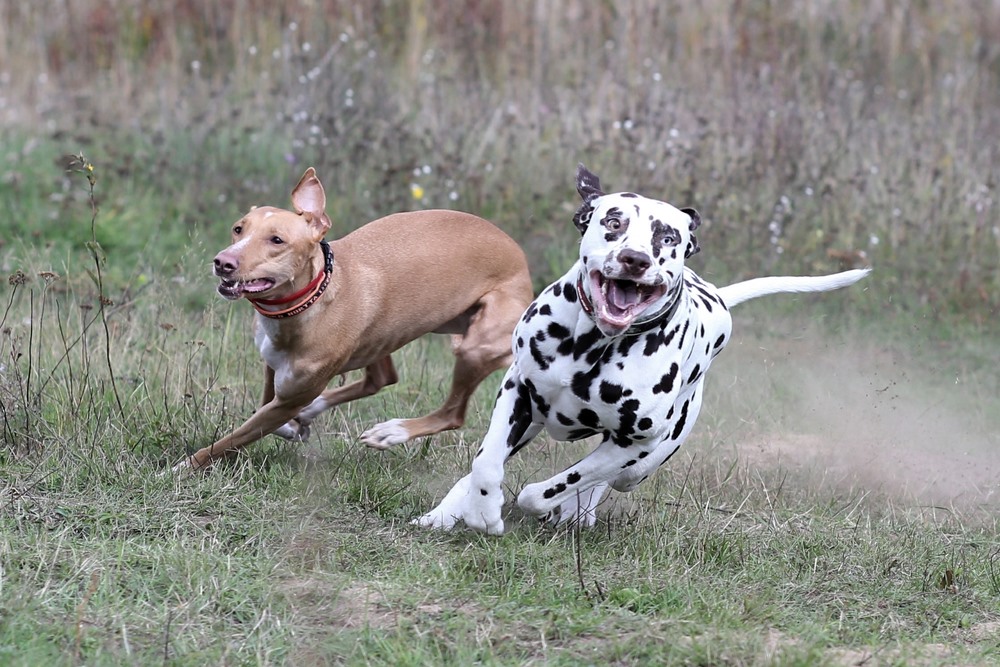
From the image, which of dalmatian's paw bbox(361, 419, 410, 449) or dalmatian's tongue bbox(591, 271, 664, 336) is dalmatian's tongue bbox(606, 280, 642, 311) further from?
dalmatian's paw bbox(361, 419, 410, 449)

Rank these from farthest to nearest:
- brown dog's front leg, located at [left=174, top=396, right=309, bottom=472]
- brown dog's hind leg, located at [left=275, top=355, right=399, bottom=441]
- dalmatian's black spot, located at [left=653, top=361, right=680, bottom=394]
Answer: brown dog's hind leg, located at [left=275, top=355, right=399, bottom=441] < brown dog's front leg, located at [left=174, top=396, right=309, bottom=472] < dalmatian's black spot, located at [left=653, top=361, right=680, bottom=394]

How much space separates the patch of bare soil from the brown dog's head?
8.10 ft

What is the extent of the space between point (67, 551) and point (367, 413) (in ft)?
7.39

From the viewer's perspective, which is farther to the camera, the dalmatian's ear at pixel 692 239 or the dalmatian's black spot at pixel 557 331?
the dalmatian's black spot at pixel 557 331

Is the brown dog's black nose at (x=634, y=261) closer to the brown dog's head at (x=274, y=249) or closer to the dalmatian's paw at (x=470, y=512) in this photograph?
the dalmatian's paw at (x=470, y=512)

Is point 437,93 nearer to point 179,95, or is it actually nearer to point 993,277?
point 179,95

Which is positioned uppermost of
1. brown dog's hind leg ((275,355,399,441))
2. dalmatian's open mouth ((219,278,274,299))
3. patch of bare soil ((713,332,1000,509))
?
dalmatian's open mouth ((219,278,274,299))

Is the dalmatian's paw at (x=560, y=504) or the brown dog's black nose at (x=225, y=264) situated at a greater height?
the brown dog's black nose at (x=225, y=264)

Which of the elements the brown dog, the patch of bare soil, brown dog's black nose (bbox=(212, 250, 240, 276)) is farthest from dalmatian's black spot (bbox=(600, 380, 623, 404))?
the patch of bare soil

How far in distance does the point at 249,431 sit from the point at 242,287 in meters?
0.75

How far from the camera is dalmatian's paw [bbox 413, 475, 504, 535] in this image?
15.3ft

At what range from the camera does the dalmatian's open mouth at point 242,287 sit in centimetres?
468

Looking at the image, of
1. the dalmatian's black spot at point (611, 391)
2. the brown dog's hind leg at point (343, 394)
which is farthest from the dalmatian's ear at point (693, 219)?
the brown dog's hind leg at point (343, 394)

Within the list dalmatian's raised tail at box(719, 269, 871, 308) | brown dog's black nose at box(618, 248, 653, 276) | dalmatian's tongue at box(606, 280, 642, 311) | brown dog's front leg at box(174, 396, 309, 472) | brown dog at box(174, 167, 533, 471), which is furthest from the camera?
dalmatian's raised tail at box(719, 269, 871, 308)
